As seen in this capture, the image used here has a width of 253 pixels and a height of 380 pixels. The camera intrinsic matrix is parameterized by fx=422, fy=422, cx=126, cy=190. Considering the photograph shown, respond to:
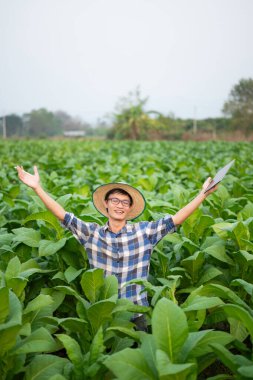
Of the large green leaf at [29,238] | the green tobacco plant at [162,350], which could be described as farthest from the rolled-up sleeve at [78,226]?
the green tobacco plant at [162,350]

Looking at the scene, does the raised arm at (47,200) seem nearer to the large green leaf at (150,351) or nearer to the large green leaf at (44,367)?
the large green leaf at (44,367)

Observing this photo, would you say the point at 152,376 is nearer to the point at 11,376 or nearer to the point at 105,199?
the point at 11,376

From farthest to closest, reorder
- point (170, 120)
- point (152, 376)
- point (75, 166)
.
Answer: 1. point (170, 120)
2. point (75, 166)
3. point (152, 376)

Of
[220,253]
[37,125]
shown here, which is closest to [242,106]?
[220,253]

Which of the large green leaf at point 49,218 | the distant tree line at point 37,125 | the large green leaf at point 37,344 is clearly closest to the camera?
the large green leaf at point 37,344

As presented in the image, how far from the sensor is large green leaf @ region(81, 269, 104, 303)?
2.30 meters

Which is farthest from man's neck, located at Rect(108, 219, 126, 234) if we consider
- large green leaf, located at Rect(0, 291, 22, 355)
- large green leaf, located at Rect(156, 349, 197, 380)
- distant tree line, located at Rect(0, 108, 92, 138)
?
distant tree line, located at Rect(0, 108, 92, 138)

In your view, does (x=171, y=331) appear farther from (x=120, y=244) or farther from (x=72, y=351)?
(x=120, y=244)

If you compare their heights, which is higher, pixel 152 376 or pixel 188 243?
pixel 188 243

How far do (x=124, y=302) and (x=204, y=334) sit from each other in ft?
1.99

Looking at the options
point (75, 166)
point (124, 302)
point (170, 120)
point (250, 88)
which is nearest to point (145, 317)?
point (124, 302)

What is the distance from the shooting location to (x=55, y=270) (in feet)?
9.96

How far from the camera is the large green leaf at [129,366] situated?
5.56 ft

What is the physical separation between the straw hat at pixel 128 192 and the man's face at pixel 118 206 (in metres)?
0.05
